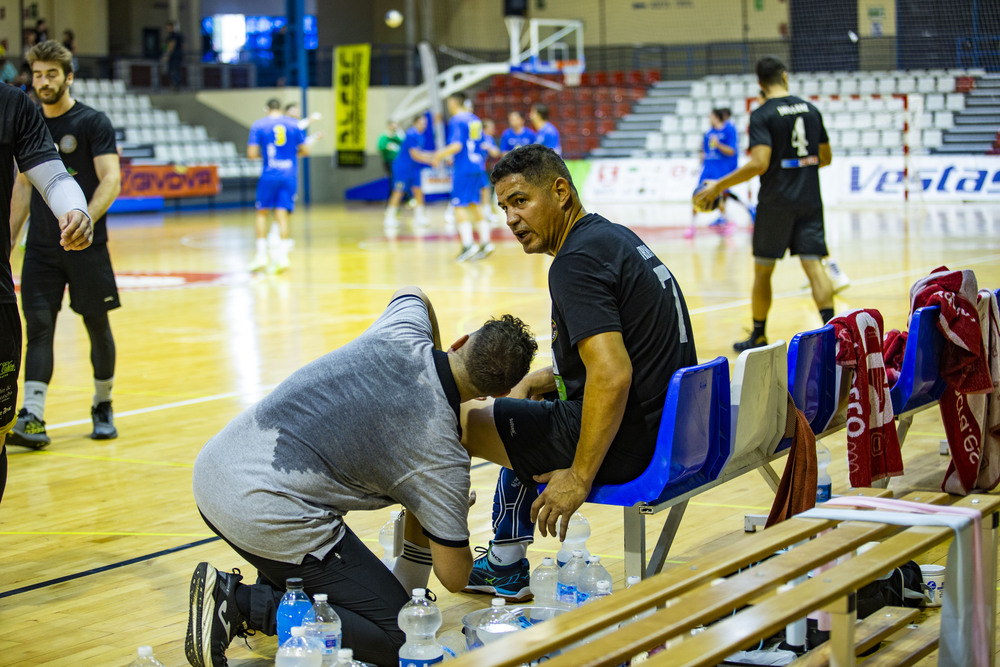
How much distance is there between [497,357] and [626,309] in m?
0.43

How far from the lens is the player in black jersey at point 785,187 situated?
7.98 m

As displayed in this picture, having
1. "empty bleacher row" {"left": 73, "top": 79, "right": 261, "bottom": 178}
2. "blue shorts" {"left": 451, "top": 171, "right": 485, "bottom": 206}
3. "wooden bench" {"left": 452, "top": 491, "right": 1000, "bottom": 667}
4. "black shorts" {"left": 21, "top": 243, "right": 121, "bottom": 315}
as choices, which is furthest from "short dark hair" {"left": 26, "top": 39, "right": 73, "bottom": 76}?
"empty bleacher row" {"left": 73, "top": 79, "right": 261, "bottom": 178}

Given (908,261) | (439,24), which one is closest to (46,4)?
(439,24)

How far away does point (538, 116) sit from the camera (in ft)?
52.7

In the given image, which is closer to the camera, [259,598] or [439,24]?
[259,598]

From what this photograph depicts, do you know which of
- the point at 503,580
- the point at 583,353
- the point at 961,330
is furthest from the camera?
the point at 961,330

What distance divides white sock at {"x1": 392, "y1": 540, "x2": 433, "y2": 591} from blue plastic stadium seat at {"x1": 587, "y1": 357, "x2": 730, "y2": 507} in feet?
1.86

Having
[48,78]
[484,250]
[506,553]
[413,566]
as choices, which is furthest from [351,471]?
[484,250]

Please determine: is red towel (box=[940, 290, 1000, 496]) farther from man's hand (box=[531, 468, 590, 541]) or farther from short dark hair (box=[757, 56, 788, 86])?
short dark hair (box=[757, 56, 788, 86])

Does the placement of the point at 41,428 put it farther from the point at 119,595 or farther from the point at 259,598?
the point at 259,598

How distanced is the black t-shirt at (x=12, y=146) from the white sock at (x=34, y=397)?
2.68 m

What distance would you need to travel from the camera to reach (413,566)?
3656mm

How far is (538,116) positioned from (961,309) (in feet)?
39.1

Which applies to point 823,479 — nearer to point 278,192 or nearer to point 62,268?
point 62,268
